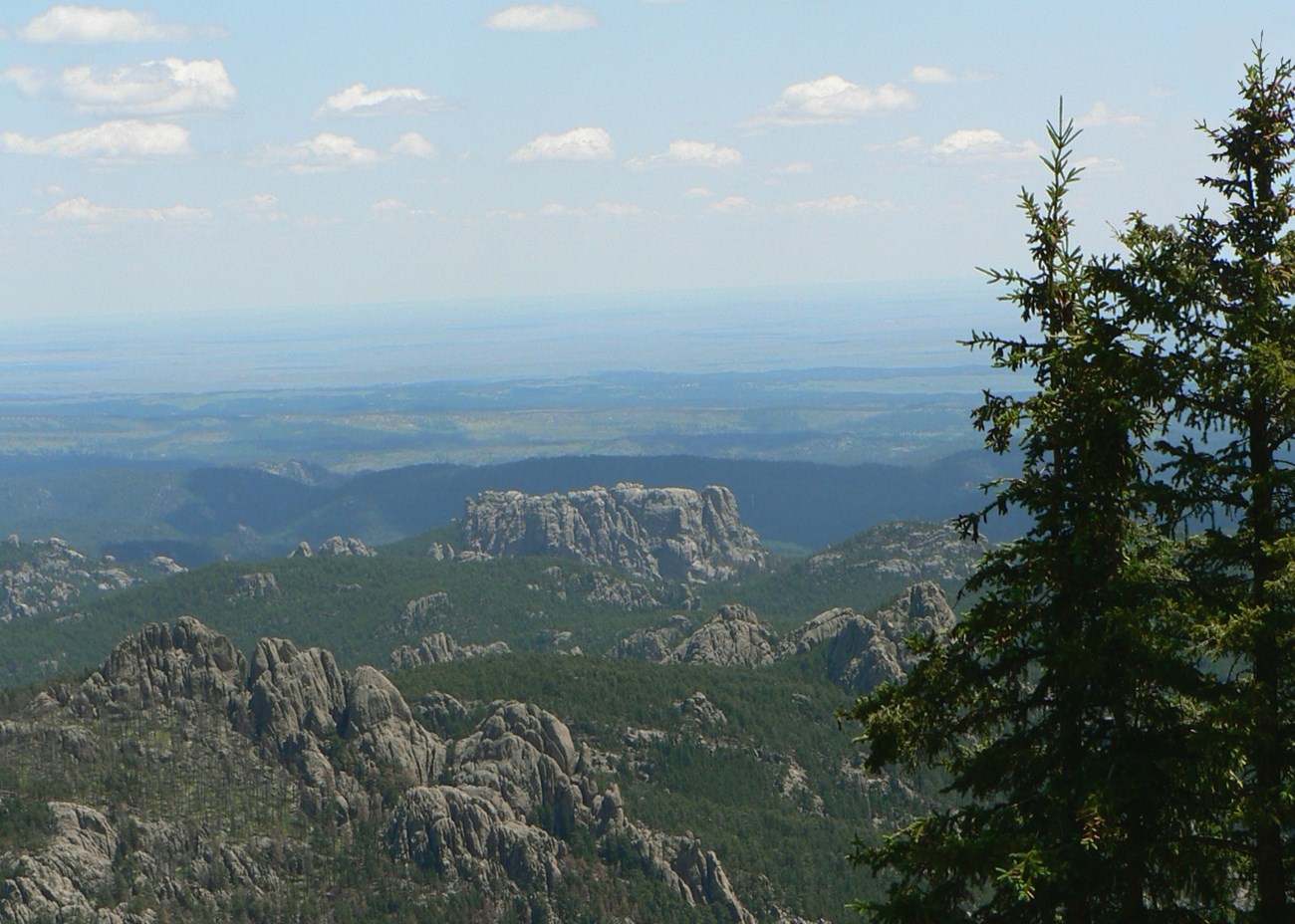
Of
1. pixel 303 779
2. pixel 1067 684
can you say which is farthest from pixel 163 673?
pixel 1067 684

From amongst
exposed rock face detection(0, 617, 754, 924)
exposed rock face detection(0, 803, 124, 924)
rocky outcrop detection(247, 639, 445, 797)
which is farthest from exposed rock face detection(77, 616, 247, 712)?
exposed rock face detection(0, 803, 124, 924)

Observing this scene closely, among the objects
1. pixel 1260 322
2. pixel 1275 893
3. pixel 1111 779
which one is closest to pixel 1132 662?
pixel 1111 779

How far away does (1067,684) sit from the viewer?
20766 mm

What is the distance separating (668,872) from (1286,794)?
132 metres

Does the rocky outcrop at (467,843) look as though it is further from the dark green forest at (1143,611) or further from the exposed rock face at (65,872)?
the dark green forest at (1143,611)

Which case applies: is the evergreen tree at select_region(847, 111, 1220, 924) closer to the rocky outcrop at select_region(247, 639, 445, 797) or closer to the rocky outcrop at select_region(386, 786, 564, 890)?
the rocky outcrop at select_region(386, 786, 564, 890)

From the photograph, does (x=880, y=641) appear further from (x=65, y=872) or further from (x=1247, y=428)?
(x=1247, y=428)

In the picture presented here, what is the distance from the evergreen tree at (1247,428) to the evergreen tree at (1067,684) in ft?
1.77

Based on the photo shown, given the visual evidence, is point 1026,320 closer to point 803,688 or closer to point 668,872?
point 668,872

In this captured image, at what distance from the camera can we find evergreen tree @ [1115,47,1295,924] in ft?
62.1

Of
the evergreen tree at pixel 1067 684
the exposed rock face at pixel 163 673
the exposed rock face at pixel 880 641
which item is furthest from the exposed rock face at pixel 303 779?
the evergreen tree at pixel 1067 684

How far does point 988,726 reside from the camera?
861 inches

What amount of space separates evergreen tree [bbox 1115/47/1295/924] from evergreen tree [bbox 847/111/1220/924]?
538 mm

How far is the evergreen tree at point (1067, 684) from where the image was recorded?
19.5 m
